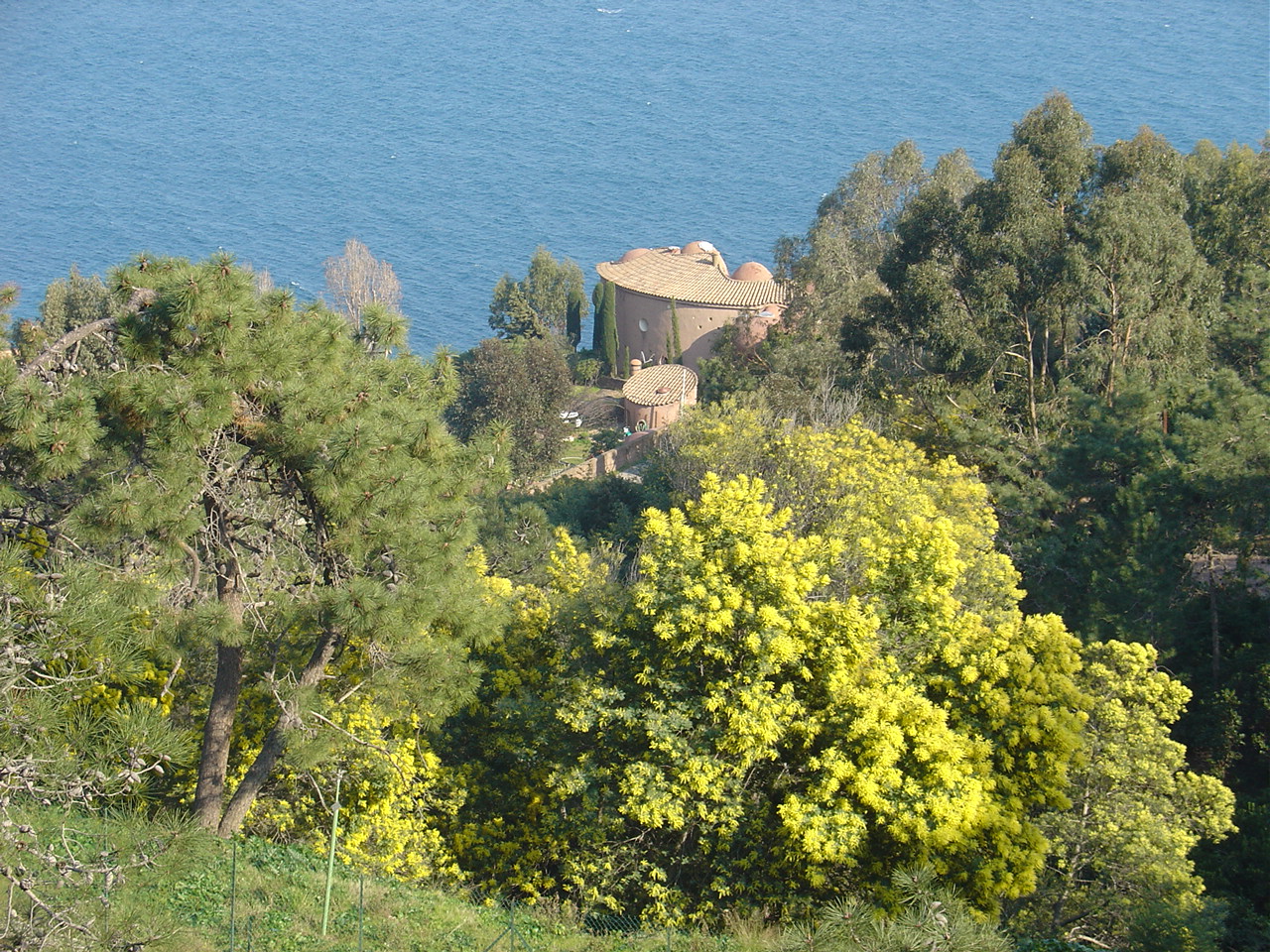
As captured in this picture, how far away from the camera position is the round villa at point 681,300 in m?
56.4

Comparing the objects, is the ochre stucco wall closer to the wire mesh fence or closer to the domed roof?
the domed roof

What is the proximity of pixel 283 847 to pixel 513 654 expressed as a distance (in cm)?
349

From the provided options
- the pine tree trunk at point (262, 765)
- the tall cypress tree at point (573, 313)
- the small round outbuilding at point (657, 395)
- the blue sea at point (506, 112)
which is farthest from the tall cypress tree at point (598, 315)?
the pine tree trunk at point (262, 765)

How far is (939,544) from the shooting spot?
1251cm

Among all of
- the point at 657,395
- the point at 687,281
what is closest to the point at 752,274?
the point at 687,281

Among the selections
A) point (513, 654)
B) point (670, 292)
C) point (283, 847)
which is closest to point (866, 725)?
point (513, 654)

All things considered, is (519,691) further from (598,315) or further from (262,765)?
(598,315)

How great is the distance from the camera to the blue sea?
89500 mm

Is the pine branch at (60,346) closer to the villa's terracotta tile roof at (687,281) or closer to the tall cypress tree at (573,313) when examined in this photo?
the villa's terracotta tile roof at (687,281)

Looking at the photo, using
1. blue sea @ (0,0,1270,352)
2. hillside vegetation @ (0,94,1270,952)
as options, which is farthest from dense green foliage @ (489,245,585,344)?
hillside vegetation @ (0,94,1270,952)

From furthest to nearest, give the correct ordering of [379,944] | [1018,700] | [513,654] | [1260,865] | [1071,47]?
1. [1071,47]
2. [1260,865]
3. [513,654]
4. [1018,700]
5. [379,944]

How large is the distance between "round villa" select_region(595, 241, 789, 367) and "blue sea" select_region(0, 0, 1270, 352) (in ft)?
52.6

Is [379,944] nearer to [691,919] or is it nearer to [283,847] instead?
[283,847]

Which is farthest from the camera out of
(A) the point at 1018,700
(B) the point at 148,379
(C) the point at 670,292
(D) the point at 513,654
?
(C) the point at 670,292
